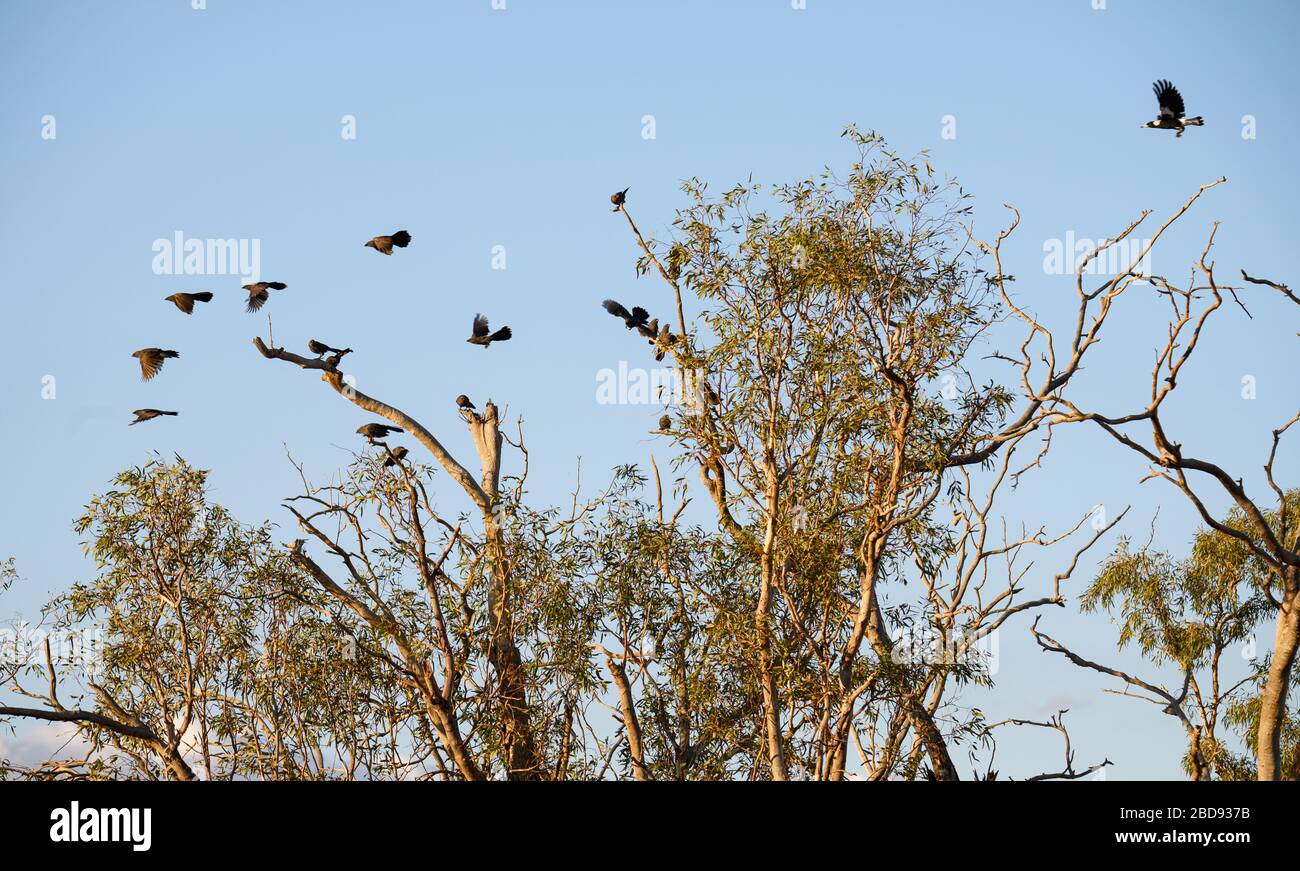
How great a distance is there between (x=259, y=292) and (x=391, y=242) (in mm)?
973

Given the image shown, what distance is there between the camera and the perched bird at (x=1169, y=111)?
29.1ft

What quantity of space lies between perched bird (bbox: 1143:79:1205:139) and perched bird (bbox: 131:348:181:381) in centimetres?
661

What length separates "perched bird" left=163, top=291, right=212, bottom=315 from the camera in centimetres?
903

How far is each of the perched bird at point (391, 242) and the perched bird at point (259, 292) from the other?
0.76 meters

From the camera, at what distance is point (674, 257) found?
910 cm

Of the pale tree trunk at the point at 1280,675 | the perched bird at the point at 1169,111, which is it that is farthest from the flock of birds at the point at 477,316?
the pale tree trunk at the point at 1280,675

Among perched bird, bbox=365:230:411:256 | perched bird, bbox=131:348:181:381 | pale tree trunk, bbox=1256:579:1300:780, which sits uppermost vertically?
perched bird, bbox=365:230:411:256

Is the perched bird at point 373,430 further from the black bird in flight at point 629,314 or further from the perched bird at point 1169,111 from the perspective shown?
the perched bird at point 1169,111

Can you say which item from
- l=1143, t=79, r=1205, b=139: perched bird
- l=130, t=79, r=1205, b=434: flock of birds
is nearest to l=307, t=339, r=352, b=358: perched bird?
l=130, t=79, r=1205, b=434: flock of birds

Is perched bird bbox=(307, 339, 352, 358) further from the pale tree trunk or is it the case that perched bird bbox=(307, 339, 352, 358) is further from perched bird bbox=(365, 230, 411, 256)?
the pale tree trunk
